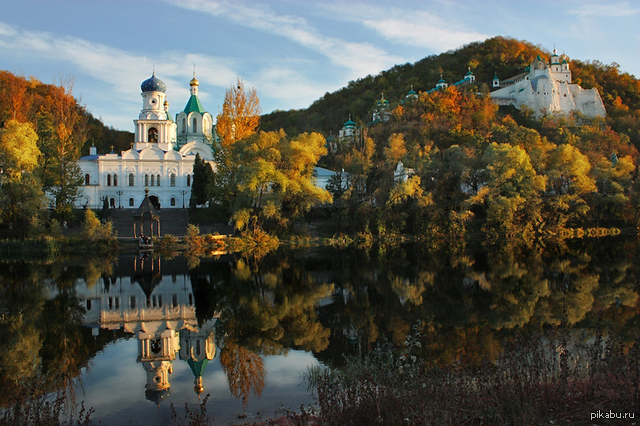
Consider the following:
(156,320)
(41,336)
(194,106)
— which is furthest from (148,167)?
(41,336)

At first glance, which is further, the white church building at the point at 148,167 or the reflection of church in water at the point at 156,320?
the white church building at the point at 148,167

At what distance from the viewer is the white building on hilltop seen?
76.3 meters

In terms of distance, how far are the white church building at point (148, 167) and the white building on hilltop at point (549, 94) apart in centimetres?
5133

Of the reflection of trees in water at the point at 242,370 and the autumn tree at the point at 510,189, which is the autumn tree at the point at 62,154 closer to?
the autumn tree at the point at 510,189

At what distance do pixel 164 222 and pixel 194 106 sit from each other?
20.8m

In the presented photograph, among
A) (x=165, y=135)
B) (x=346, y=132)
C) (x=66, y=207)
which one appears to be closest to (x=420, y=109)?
(x=346, y=132)

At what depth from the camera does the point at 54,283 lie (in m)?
16.1

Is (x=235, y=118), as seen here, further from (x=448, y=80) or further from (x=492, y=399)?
(x=448, y=80)

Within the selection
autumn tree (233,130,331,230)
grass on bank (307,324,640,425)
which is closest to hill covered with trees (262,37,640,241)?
autumn tree (233,130,331,230)

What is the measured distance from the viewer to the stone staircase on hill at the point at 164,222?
33.6 m

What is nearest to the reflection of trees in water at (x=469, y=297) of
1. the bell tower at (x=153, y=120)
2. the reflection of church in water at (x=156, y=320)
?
the reflection of church in water at (x=156, y=320)

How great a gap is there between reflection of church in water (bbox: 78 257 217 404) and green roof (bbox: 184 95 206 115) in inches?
1481

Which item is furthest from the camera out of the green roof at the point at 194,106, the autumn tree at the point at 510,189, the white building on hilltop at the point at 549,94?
the white building on hilltop at the point at 549,94

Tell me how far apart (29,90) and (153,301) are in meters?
54.4
